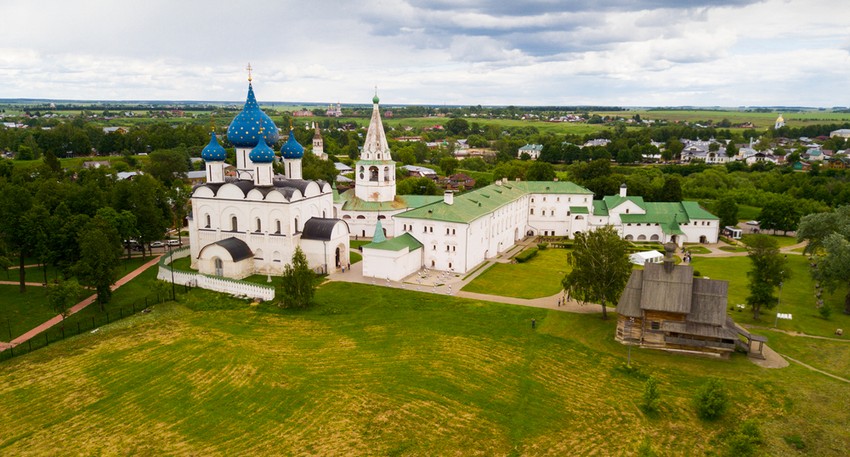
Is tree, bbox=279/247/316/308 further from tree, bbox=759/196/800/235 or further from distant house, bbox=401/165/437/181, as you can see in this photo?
distant house, bbox=401/165/437/181

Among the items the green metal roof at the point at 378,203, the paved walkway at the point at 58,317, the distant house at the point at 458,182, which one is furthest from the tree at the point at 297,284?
the distant house at the point at 458,182

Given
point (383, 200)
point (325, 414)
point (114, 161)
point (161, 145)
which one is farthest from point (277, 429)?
point (161, 145)

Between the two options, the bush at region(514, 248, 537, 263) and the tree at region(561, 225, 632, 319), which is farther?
the bush at region(514, 248, 537, 263)

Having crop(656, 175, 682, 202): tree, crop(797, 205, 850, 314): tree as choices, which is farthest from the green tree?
crop(797, 205, 850, 314): tree

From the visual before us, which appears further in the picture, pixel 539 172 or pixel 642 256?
pixel 539 172

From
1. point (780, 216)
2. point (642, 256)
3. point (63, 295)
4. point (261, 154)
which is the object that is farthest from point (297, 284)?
point (780, 216)

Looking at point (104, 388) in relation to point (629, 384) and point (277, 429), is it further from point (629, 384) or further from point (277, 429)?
point (629, 384)

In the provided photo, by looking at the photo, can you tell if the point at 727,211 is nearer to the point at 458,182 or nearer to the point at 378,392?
the point at 458,182
